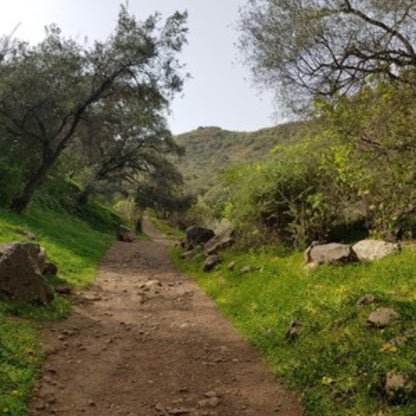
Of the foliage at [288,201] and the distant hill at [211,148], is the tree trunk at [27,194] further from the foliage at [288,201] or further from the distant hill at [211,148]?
the distant hill at [211,148]

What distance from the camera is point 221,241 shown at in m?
16.0

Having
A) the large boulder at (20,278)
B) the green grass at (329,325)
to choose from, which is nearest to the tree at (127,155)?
the large boulder at (20,278)

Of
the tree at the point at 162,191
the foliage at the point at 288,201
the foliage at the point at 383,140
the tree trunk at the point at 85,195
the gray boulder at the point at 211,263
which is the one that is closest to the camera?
the foliage at the point at 383,140

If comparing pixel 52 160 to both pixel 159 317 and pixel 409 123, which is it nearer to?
pixel 159 317

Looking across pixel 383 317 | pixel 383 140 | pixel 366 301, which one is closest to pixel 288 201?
pixel 366 301

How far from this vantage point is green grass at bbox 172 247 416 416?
5.19 metres

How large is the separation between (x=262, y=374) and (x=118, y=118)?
69.0ft

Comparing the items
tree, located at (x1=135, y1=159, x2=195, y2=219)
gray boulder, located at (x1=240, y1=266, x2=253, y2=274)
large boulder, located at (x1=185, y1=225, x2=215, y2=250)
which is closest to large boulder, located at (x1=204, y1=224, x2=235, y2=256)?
large boulder, located at (x1=185, y1=225, x2=215, y2=250)

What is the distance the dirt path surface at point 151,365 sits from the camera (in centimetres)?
539

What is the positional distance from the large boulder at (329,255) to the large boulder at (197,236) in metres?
8.50

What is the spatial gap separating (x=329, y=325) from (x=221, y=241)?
9.26 m

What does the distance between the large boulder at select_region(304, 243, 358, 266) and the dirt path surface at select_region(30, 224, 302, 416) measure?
2.69 metres

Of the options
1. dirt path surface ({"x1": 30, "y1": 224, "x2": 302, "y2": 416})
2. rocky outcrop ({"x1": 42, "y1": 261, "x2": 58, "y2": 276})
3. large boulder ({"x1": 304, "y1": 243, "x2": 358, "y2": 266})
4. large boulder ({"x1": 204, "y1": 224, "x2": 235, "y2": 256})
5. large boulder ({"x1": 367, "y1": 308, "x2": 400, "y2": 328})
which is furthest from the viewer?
large boulder ({"x1": 204, "y1": 224, "x2": 235, "y2": 256})

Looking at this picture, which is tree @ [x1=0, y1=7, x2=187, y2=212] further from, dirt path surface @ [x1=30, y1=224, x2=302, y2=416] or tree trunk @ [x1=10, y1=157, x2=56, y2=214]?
dirt path surface @ [x1=30, y1=224, x2=302, y2=416]
